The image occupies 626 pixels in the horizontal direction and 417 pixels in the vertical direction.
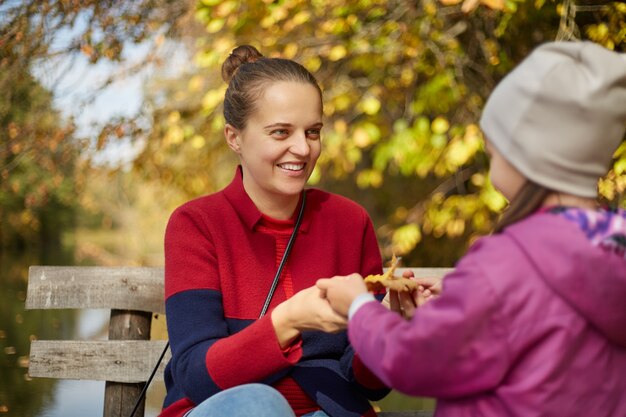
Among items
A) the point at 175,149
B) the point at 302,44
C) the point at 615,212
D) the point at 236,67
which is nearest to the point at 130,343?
the point at 236,67

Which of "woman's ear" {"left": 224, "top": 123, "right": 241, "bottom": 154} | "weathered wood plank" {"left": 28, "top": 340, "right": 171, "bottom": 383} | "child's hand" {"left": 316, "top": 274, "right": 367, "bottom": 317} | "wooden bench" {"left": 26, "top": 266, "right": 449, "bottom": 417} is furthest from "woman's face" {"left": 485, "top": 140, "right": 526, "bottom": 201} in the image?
"weathered wood plank" {"left": 28, "top": 340, "right": 171, "bottom": 383}

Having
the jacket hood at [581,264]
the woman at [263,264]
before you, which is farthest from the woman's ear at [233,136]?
the jacket hood at [581,264]

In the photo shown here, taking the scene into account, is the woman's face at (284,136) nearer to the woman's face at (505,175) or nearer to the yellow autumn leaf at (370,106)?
the woman's face at (505,175)

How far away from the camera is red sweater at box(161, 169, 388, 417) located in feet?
6.40

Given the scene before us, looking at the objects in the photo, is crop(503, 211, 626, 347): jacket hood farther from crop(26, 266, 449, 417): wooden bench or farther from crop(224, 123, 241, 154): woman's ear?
crop(26, 266, 449, 417): wooden bench

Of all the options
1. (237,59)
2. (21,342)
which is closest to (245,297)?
(237,59)

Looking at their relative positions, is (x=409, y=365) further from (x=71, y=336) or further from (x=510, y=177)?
(x=71, y=336)

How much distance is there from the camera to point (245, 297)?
7.26ft

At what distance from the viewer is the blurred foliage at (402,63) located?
484cm

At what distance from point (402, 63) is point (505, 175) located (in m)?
4.64

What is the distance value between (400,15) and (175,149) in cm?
211

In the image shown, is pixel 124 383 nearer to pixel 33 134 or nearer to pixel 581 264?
pixel 581 264

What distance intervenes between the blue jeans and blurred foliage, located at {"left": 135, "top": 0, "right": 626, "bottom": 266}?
2685mm

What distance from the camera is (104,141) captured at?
226 inches
